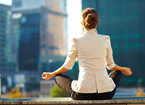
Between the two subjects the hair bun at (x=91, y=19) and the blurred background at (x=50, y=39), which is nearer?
the hair bun at (x=91, y=19)

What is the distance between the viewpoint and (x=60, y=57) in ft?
131

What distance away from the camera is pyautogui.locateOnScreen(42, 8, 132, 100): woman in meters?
1.38

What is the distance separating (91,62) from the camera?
4.60 feet

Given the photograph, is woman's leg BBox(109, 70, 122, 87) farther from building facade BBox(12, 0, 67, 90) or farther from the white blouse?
building facade BBox(12, 0, 67, 90)

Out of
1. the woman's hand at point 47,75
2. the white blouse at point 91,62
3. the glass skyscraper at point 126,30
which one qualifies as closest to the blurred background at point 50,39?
the glass skyscraper at point 126,30

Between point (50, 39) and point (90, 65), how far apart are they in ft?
131

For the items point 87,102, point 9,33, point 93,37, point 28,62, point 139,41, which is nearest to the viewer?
point 87,102

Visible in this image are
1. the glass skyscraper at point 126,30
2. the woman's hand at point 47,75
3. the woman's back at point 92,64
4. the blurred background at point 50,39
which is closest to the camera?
the woman's back at point 92,64

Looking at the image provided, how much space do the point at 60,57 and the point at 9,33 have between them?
10093 mm

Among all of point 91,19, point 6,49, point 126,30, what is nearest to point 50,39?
point 6,49

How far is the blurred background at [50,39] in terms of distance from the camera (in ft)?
115

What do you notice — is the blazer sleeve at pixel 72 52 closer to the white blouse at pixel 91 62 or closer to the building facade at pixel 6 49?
the white blouse at pixel 91 62

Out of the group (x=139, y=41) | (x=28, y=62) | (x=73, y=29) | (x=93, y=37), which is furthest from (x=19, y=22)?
(x=93, y=37)

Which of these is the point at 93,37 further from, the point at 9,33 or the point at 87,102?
the point at 9,33
